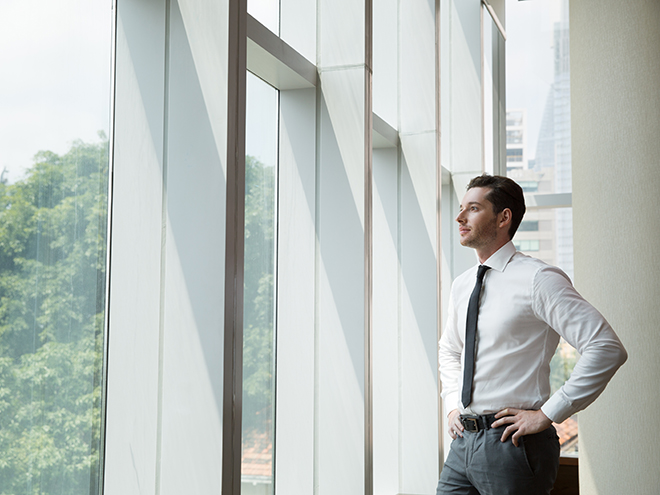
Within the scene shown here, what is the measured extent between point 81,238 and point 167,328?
33 centimetres

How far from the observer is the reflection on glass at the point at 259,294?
238cm

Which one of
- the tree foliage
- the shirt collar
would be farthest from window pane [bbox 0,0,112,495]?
the shirt collar

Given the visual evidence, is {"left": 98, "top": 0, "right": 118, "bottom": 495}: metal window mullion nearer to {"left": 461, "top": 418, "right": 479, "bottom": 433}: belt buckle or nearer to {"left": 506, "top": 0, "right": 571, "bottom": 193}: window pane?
{"left": 461, "top": 418, "right": 479, "bottom": 433}: belt buckle

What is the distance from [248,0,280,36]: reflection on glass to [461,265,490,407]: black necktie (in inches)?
52.9

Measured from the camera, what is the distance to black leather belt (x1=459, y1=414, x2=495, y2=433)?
2.17 m

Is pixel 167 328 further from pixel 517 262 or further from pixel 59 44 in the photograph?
pixel 517 262

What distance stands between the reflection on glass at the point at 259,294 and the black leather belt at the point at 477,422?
0.80m

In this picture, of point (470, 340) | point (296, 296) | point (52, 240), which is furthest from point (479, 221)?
point (52, 240)

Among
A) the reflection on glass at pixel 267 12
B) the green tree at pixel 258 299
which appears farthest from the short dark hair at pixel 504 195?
the reflection on glass at pixel 267 12

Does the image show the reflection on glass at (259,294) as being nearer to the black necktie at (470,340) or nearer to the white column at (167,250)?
the white column at (167,250)

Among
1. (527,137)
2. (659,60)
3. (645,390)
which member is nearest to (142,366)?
(645,390)

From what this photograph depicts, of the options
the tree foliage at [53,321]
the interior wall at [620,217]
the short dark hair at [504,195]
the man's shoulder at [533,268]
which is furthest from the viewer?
the interior wall at [620,217]

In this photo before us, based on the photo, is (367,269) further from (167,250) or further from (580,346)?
(167,250)

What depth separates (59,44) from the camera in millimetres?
1536
